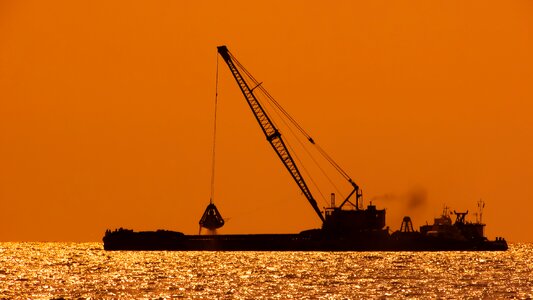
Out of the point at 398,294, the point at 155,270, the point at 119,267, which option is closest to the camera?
the point at 398,294

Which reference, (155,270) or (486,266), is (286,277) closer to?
(155,270)

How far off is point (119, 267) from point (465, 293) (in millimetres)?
69609

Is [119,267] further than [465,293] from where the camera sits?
Yes

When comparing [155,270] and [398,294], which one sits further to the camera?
[155,270]

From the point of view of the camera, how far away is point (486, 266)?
18962 cm

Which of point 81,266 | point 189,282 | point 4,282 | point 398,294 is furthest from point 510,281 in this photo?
point 81,266

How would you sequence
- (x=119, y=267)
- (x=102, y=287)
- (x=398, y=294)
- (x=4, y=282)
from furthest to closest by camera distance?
(x=119, y=267) → (x=4, y=282) → (x=102, y=287) → (x=398, y=294)

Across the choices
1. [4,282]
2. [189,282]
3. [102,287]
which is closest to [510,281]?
[189,282]

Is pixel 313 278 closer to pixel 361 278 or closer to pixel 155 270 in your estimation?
pixel 361 278

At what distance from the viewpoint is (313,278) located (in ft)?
497

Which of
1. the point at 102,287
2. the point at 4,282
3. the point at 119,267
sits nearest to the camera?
the point at 102,287

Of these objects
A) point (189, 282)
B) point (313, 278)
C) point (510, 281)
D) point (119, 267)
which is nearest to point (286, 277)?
point (313, 278)

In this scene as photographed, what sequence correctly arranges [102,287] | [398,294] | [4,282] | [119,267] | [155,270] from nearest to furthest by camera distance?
[398,294], [102,287], [4,282], [155,270], [119,267]

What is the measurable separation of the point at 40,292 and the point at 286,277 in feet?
112
